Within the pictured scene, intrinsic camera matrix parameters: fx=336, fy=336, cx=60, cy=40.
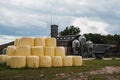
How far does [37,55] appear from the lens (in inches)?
1091

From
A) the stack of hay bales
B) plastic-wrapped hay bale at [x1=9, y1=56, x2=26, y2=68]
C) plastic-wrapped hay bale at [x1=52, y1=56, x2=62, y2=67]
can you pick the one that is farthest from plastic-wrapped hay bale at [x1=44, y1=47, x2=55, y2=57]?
plastic-wrapped hay bale at [x1=9, y1=56, x2=26, y2=68]

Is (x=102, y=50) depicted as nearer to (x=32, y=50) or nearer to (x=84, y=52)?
(x=84, y=52)

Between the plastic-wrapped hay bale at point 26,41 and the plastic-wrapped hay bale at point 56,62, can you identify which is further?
the plastic-wrapped hay bale at point 26,41

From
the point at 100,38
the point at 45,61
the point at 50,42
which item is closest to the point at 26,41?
the point at 50,42

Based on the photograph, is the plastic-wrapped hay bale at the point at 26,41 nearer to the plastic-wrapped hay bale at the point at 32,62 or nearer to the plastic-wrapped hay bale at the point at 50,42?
the plastic-wrapped hay bale at the point at 50,42

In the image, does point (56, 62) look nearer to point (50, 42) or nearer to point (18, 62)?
point (50, 42)

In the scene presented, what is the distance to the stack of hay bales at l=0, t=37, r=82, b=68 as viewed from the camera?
26.5m

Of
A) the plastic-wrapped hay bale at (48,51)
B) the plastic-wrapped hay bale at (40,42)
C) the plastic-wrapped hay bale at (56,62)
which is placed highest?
the plastic-wrapped hay bale at (40,42)

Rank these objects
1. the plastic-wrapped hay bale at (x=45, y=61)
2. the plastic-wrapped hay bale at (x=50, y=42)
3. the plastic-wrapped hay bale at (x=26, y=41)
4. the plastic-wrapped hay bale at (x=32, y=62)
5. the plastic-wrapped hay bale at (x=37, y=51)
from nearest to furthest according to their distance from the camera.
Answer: the plastic-wrapped hay bale at (x=32, y=62)
the plastic-wrapped hay bale at (x=45, y=61)
the plastic-wrapped hay bale at (x=37, y=51)
the plastic-wrapped hay bale at (x=26, y=41)
the plastic-wrapped hay bale at (x=50, y=42)

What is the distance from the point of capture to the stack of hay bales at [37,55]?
26.5 meters

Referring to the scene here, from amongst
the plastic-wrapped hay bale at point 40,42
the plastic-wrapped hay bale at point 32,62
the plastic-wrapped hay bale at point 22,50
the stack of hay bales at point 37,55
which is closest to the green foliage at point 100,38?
the stack of hay bales at point 37,55

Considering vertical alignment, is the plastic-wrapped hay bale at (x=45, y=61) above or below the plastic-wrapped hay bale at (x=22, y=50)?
below

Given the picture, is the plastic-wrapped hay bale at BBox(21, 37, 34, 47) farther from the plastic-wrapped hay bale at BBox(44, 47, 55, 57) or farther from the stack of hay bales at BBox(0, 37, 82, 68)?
the plastic-wrapped hay bale at BBox(44, 47, 55, 57)

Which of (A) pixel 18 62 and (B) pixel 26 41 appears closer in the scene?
(A) pixel 18 62
